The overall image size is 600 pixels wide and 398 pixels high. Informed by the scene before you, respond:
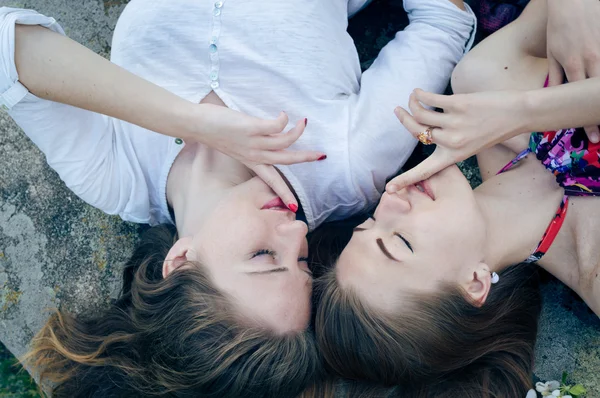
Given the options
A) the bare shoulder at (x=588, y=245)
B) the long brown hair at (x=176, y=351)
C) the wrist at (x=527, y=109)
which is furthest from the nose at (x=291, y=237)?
the bare shoulder at (x=588, y=245)

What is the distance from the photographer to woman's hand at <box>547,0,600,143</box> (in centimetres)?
187

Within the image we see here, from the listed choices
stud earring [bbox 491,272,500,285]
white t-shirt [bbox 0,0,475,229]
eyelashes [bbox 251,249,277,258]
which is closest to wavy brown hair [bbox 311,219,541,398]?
stud earring [bbox 491,272,500,285]

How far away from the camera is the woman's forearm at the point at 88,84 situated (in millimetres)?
1843

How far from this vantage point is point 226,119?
1967 mm

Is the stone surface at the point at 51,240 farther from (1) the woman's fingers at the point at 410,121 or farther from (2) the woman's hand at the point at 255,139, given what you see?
(2) the woman's hand at the point at 255,139

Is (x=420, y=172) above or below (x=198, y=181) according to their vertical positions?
above

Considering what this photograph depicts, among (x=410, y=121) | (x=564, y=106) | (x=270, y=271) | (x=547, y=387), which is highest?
(x=564, y=106)

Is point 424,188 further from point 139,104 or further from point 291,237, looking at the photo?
point 139,104

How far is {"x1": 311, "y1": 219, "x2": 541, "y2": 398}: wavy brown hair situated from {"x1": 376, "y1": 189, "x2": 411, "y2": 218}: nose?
0.31m

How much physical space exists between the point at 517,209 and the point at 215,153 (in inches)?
49.8

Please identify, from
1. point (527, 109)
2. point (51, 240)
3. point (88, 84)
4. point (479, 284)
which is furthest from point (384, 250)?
point (51, 240)

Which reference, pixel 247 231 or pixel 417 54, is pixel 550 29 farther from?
pixel 247 231

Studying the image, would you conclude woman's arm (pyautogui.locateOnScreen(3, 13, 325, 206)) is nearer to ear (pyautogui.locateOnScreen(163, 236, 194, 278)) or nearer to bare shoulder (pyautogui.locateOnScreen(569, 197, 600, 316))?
ear (pyautogui.locateOnScreen(163, 236, 194, 278))

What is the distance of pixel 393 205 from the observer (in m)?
1.84
